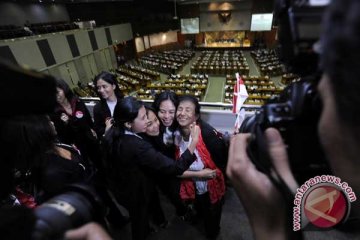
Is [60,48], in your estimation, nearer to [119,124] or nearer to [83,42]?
[83,42]

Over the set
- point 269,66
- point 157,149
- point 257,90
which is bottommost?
point 269,66

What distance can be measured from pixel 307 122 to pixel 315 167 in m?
0.17

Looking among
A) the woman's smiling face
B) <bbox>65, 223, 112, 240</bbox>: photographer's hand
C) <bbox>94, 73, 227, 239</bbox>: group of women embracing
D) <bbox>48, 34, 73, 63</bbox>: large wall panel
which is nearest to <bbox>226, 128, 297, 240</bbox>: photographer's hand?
<bbox>65, 223, 112, 240</bbox>: photographer's hand

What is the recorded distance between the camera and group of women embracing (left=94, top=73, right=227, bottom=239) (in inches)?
66.2

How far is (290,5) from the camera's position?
612mm

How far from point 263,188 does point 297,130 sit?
206 mm

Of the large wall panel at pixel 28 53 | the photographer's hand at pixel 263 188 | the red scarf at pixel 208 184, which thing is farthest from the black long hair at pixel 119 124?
the large wall panel at pixel 28 53

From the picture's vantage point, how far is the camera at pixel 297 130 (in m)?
0.62

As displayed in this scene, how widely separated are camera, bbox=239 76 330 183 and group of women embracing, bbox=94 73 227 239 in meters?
1.05

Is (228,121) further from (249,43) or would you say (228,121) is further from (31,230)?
(249,43)

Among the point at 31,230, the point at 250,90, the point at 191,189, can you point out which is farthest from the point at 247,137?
the point at 250,90

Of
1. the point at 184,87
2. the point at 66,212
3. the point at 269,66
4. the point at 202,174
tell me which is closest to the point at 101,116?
the point at 202,174

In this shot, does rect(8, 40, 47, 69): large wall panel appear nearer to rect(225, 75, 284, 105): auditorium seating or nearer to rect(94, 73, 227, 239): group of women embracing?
rect(225, 75, 284, 105): auditorium seating

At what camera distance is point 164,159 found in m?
1.66
